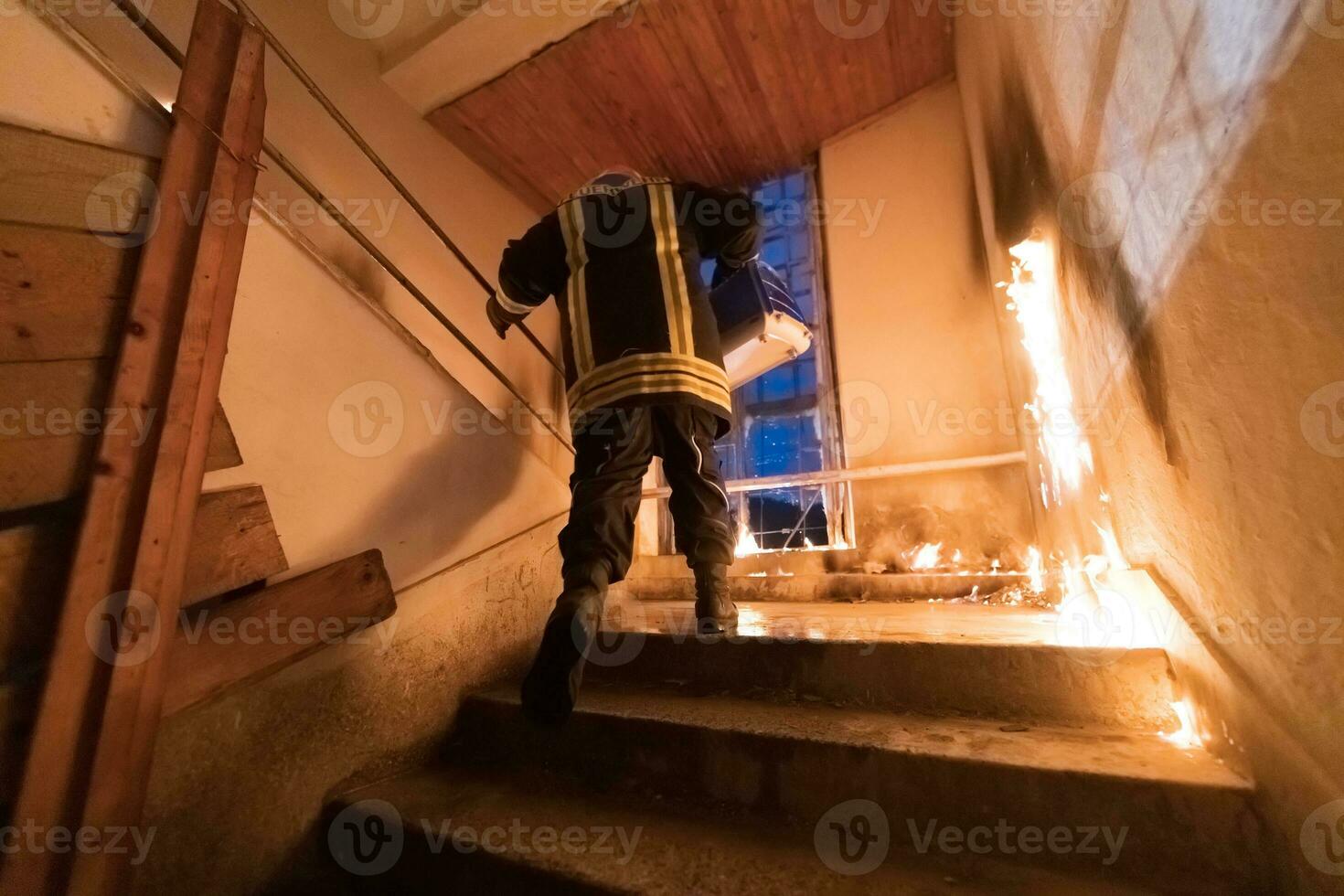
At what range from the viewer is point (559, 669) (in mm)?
1021

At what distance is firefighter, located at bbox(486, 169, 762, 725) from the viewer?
4.23 feet

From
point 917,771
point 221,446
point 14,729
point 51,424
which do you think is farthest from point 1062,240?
point 14,729

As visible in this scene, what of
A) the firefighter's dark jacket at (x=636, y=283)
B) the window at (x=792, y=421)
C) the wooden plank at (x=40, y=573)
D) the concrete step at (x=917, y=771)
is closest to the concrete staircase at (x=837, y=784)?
the concrete step at (x=917, y=771)

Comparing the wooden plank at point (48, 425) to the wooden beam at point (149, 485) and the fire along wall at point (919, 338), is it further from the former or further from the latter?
the fire along wall at point (919, 338)

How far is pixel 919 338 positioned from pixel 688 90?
1.71 m

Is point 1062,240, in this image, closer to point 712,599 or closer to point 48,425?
point 712,599

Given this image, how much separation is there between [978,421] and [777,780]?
204 centimetres

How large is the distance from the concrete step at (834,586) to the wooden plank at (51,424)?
1.73 m

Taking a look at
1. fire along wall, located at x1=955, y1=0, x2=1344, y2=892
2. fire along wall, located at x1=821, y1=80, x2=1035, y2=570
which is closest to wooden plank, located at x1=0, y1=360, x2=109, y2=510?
fire along wall, located at x1=955, y1=0, x2=1344, y2=892

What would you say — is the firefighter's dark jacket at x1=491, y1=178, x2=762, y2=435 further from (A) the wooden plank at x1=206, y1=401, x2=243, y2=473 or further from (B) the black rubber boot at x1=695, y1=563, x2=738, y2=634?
(A) the wooden plank at x1=206, y1=401, x2=243, y2=473

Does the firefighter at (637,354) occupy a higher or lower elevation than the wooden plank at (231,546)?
higher

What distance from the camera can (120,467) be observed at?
0.85 m

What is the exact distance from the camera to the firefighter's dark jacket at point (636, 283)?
1.37 m

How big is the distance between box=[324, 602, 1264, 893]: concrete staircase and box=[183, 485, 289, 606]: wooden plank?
1.69ft
